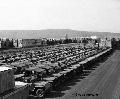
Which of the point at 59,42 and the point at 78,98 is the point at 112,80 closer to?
the point at 78,98

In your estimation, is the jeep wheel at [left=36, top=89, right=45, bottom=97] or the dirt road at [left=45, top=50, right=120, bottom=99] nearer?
the jeep wheel at [left=36, top=89, right=45, bottom=97]

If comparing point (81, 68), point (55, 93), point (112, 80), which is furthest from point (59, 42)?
point (55, 93)

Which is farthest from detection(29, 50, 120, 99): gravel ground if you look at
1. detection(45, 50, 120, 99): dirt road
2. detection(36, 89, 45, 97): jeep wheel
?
detection(36, 89, 45, 97): jeep wheel

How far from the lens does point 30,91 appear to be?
32.8 m

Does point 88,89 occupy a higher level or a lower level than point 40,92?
lower

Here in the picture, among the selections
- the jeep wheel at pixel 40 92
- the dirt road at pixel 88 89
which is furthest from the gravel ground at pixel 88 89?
the jeep wheel at pixel 40 92

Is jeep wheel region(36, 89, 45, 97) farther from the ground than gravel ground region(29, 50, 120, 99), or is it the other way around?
jeep wheel region(36, 89, 45, 97)

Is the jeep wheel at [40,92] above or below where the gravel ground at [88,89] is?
above

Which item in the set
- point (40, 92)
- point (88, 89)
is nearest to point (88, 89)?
point (88, 89)

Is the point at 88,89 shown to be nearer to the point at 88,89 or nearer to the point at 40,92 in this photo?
the point at 88,89

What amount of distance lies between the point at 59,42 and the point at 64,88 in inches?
4598

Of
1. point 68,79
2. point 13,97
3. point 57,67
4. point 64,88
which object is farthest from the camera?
point 57,67

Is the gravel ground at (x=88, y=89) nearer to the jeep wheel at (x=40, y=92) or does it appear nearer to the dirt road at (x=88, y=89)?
the dirt road at (x=88, y=89)

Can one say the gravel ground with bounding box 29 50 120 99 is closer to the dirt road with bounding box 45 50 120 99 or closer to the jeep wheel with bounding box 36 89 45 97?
the dirt road with bounding box 45 50 120 99
